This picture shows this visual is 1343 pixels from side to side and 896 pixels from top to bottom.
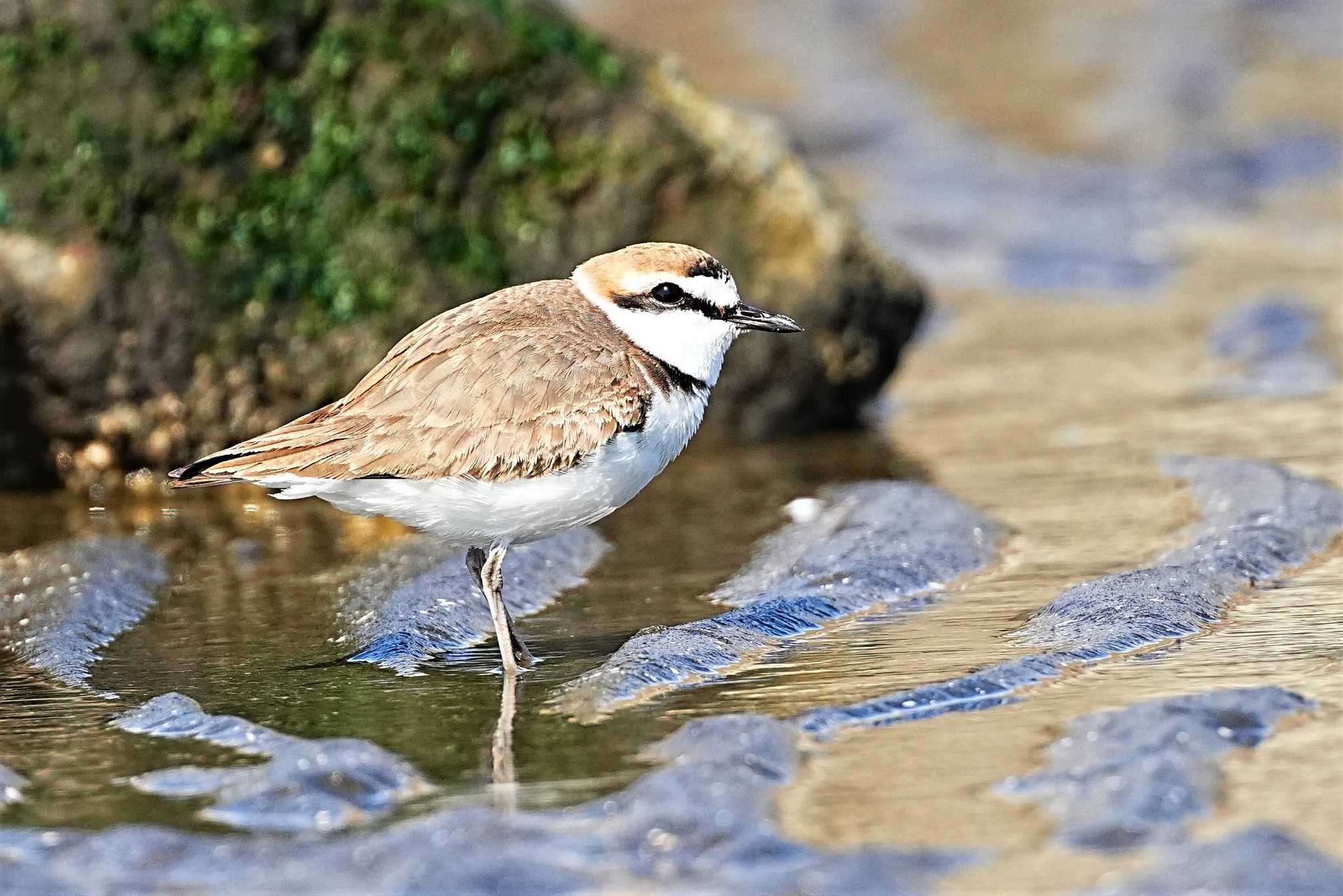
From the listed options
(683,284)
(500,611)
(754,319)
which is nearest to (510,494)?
(500,611)

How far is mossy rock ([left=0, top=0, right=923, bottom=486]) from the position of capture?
9031mm

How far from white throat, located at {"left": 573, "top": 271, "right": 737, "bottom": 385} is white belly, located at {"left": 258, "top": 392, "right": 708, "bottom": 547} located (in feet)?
A: 0.92

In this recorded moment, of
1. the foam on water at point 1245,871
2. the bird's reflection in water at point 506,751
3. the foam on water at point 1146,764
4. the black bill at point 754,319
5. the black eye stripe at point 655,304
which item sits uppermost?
the black eye stripe at point 655,304

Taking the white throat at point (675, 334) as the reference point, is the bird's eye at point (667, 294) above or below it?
above

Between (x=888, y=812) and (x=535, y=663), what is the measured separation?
6.47 feet

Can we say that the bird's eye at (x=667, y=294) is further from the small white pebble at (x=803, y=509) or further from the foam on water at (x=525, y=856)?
the foam on water at (x=525, y=856)

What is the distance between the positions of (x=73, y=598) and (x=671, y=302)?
105 inches

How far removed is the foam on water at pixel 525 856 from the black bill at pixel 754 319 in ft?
8.07

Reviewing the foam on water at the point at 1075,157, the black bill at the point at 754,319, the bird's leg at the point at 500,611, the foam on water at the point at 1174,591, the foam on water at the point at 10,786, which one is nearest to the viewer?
the foam on water at the point at 10,786

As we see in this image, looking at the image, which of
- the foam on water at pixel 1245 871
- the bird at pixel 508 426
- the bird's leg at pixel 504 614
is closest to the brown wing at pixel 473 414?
the bird at pixel 508 426

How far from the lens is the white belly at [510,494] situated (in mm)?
6402

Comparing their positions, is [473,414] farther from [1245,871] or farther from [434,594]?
[1245,871]

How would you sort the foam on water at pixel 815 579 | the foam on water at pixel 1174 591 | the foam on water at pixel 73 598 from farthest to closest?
the foam on water at pixel 73 598 < the foam on water at pixel 815 579 < the foam on water at pixel 1174 591

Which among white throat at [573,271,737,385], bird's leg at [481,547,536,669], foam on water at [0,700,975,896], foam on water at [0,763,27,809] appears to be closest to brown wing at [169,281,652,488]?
white throat at [573,271,737,385]
